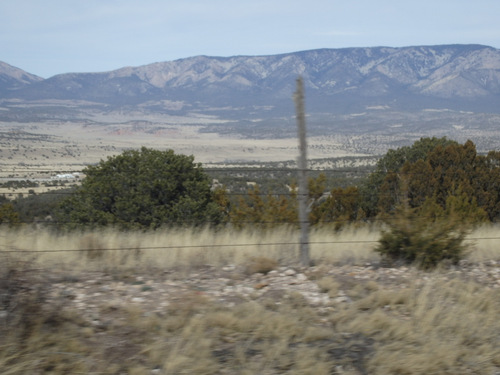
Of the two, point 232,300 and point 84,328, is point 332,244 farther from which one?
point 84,328

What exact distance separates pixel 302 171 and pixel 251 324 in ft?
7.58

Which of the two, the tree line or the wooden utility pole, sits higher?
the wooden utility pole

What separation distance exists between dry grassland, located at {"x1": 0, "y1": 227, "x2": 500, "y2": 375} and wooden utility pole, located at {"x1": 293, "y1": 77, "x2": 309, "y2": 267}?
0.33 meters

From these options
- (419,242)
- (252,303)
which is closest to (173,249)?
(252,303)

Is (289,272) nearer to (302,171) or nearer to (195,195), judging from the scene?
(302,171)

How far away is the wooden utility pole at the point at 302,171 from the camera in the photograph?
6.59 metres

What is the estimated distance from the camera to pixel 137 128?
5773 inches

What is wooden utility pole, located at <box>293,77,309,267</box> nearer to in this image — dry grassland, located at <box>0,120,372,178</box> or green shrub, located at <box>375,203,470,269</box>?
green shrub, located at <box>375,203,470,269</box>

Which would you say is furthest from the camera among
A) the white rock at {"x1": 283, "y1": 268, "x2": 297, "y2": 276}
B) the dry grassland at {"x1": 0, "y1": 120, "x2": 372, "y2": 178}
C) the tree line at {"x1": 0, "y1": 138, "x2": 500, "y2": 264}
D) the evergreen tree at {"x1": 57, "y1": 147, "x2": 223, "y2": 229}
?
the dry grassland at {"x1": 0, "y1": 120, "x2": 372, "y2": 178}

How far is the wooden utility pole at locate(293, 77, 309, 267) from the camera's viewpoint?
659cm

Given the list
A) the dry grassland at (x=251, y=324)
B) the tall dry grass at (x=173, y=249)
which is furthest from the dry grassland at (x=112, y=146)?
the dry grassland at (x=251, y=324)

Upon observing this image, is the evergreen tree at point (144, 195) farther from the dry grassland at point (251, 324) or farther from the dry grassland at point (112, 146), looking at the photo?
the dry grassland at point (251, 324)

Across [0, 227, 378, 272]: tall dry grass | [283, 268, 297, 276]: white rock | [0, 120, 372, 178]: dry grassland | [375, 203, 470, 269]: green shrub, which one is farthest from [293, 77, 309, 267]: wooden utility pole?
[0, 120, 372, 178]: dry grassland

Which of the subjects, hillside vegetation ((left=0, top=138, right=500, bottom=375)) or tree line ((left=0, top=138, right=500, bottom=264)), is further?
tree line ((left=0, top=138, right=500, bottom=264))
